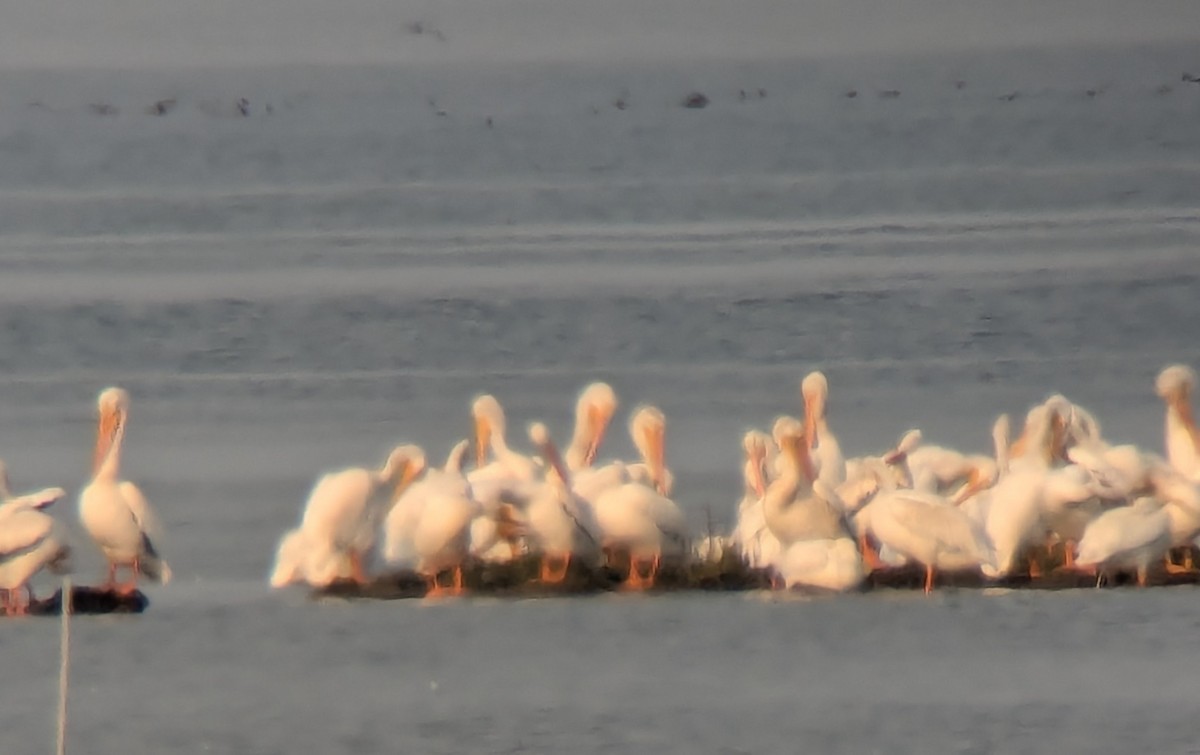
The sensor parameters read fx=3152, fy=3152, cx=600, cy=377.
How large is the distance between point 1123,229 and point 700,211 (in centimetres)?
376

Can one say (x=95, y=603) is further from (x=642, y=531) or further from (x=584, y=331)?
(x=584, y=331)

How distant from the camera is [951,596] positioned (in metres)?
8.38

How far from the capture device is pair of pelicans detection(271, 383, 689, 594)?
28.1ft

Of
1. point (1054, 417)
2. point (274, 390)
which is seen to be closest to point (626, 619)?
point (1054, 417)

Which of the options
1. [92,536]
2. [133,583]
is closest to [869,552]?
[133,583]

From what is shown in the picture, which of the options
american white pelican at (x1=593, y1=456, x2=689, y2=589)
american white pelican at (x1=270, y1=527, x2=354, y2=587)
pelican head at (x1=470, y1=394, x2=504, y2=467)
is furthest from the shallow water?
pelican head at (x1=470, y1=394, x2=504, y2=467)

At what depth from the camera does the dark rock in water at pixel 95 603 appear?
837cm

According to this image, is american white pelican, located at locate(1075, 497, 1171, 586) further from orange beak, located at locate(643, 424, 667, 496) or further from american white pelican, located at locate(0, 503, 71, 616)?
american white pelican, located at locate(0, 503, 71, 616)

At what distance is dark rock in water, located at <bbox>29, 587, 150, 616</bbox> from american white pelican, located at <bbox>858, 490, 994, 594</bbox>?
2.02m

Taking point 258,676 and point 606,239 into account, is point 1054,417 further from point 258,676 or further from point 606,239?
point 606,239

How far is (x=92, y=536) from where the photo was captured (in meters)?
8.75

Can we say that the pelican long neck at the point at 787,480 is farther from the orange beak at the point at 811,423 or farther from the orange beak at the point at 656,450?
the orange beak at the point at 811,423

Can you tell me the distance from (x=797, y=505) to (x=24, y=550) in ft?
6.93

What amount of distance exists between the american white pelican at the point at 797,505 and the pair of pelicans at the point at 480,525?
10.6 inches
